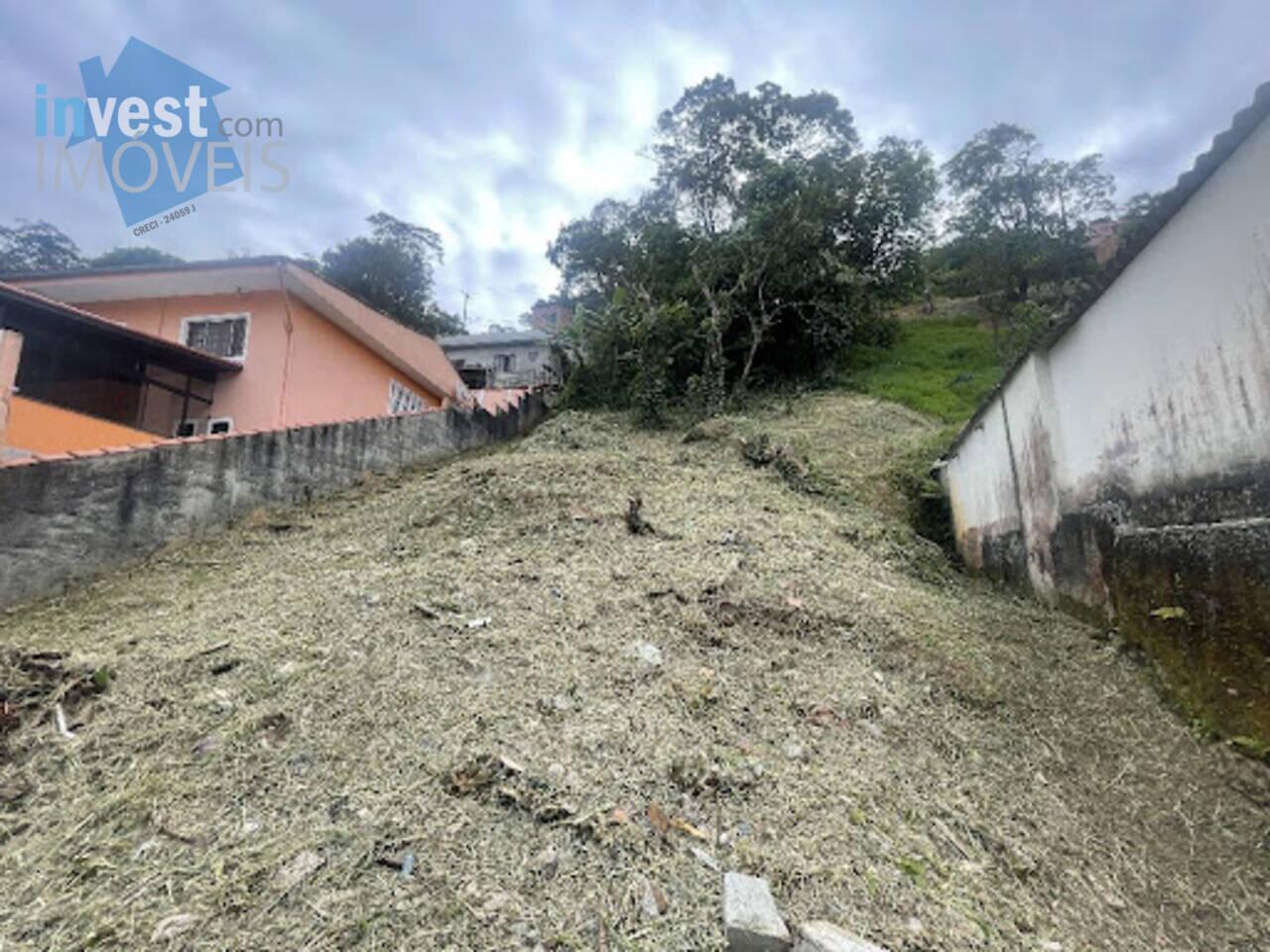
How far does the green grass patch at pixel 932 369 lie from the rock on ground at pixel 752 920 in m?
11.8

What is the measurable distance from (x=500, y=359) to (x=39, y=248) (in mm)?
20344

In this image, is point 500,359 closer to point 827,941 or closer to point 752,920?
point 752,920

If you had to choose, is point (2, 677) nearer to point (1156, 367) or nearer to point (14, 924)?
Result: point (14, 924)

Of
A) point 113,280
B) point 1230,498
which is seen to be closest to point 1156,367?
point 1230,498

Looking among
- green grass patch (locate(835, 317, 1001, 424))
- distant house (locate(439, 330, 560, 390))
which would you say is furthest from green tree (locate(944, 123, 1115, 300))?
distant house (locate(439, 330, 560, 390))

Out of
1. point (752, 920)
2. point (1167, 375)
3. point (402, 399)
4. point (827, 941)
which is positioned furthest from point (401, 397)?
point (827, 941)

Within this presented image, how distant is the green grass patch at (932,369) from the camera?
47.2ft

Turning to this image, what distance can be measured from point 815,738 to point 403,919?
1941 millimetres

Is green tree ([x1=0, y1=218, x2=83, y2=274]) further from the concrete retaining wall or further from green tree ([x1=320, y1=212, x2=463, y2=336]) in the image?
the concrete retaining wall

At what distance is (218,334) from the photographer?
11.6m

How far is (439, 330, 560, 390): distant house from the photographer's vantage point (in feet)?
76.7

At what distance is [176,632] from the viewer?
165 inches

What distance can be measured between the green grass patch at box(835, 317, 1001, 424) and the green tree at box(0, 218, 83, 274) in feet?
99.1

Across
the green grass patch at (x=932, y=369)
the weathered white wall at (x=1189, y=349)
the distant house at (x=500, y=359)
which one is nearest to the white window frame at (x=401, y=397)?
the distant house at (x=500, y=359)
